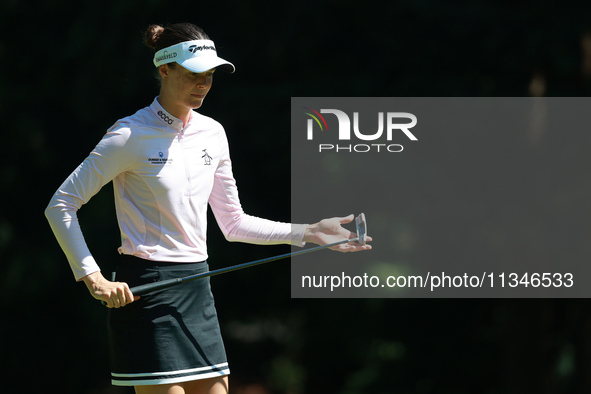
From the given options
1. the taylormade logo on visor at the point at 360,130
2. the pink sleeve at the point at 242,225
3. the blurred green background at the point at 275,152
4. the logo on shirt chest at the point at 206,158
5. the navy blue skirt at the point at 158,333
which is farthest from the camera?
the blurred green background at the point at 275,152

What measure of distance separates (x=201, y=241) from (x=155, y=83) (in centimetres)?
319

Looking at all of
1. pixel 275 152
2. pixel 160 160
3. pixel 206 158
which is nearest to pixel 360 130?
pixel 275 152

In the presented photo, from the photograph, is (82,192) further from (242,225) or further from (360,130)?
(360,130)

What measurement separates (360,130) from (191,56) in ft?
9.80

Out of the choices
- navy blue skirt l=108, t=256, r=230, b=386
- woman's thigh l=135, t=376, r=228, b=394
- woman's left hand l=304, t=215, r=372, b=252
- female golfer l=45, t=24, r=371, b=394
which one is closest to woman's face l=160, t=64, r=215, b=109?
female golfer l=45, t=24, r=371, b=394

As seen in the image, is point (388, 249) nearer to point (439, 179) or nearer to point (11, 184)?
point (439, 179)

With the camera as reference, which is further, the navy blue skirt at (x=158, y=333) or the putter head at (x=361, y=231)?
the putter head at (x=361, y=231)

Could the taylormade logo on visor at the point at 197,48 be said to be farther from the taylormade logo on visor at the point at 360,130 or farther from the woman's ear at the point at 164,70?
the taylormade logo on visor at the point at 360,130

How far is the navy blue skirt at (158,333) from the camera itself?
2275 mm

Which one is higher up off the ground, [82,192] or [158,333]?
[82,192]

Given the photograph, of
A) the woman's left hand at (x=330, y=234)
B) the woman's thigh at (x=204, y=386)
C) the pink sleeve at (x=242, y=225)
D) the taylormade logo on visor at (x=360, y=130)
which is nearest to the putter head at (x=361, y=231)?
the woman's left hand at (x=330, y=234)

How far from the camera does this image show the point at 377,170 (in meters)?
5.33

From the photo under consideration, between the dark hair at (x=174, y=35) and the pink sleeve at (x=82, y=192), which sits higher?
the dark hair at (x=174, y=35)

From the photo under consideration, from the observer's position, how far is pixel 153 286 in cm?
222
